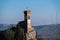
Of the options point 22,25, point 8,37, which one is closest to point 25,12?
point 22,25

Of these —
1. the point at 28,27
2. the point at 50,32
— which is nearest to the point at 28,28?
the point at 28,27

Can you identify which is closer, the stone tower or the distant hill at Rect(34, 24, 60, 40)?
the distant hill at Rect(34, 24, 60, 40)

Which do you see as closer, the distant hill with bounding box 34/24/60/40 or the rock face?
the distant hill with bounding box 34/24/60/40

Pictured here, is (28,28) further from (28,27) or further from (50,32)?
(50,32)

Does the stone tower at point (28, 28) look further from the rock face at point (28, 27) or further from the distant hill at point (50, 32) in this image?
the distant hill at point (50, 32)

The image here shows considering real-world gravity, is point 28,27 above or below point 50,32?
above

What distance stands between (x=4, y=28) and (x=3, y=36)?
1.72 ft

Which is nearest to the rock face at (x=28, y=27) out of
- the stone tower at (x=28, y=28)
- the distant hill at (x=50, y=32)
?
the stone tower at (x=28, y=28)

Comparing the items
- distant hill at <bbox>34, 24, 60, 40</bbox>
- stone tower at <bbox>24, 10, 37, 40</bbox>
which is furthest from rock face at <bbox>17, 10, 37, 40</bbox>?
distant hill at <bbox>34, 24, 60, 40</bbox>

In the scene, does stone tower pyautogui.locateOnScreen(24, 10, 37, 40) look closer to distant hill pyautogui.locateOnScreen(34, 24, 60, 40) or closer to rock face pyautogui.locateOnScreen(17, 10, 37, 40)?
rock face pyautogui.locateOnScreen(17, 10, 37, 40)

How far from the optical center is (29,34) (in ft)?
41.0

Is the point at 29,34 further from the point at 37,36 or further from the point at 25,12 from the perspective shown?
the point at 25,12

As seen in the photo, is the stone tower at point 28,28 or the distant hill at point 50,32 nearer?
the distant hill at point 50,32

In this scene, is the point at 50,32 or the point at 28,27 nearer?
the point at 50,32
